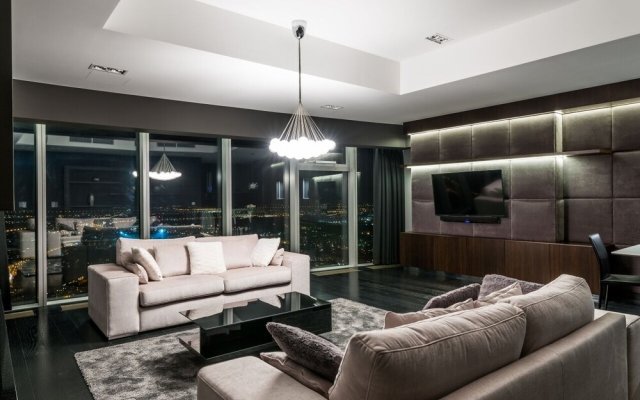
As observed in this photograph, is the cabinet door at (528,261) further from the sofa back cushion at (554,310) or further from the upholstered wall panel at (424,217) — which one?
the sofa back cushion at (554,310)

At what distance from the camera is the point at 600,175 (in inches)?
207

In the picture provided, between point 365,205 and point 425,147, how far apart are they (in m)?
1.70

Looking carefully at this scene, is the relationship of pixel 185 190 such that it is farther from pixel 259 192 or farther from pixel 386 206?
pixel 386 206

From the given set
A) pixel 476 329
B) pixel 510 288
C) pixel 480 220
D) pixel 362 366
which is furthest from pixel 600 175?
pixel 362 366

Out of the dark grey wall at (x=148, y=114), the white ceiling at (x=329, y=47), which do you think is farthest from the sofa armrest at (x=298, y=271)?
the white ceiling at (x=329, y=47)

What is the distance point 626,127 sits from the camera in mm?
5027

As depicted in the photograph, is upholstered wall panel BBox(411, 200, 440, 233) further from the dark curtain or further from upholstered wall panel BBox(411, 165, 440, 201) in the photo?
the dark curtain

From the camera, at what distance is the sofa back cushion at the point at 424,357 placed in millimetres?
1229

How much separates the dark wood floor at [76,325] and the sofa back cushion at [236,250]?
41.2 inches

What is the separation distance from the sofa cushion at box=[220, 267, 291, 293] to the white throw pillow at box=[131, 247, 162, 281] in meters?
0.69

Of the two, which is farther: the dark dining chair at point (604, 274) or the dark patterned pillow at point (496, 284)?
the dark dining chair at point (604, 274)

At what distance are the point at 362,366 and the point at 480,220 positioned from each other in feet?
18.1

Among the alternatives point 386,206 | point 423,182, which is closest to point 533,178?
point 423,182

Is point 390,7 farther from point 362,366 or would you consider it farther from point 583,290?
point 362,366
